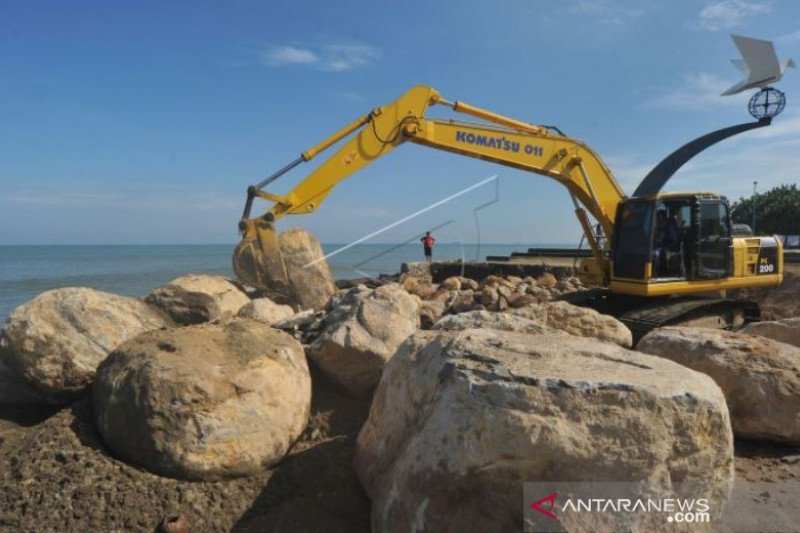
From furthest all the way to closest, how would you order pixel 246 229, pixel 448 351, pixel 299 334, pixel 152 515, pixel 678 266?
pixel 246 229 < pixel 678 266 < pixel 299 334 < pixel 152 515 < pixel 448 351

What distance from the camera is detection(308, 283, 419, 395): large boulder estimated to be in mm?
4578

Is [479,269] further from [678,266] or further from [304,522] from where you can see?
[304,522]

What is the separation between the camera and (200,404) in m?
3.45

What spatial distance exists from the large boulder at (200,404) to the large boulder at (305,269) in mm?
4449

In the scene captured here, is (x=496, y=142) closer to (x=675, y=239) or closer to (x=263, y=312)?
(x=675, y=239)

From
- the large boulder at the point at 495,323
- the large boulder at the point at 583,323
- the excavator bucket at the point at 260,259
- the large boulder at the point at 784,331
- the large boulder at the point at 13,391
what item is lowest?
the large boulder at the point at 13,391

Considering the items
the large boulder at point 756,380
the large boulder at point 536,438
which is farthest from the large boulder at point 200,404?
the large boulder at point 756,380

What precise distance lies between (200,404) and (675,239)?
6509 mm

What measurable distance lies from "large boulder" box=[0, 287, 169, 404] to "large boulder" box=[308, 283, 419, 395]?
71.6 inches

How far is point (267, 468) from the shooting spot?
3646 mm

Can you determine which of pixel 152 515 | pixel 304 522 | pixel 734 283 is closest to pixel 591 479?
pixel 304 522

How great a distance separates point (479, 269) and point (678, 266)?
9.90 metres

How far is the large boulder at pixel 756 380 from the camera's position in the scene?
4.11 m

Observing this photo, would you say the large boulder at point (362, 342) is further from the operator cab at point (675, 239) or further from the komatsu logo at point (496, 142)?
the komatsu logo at point (496, 142)
